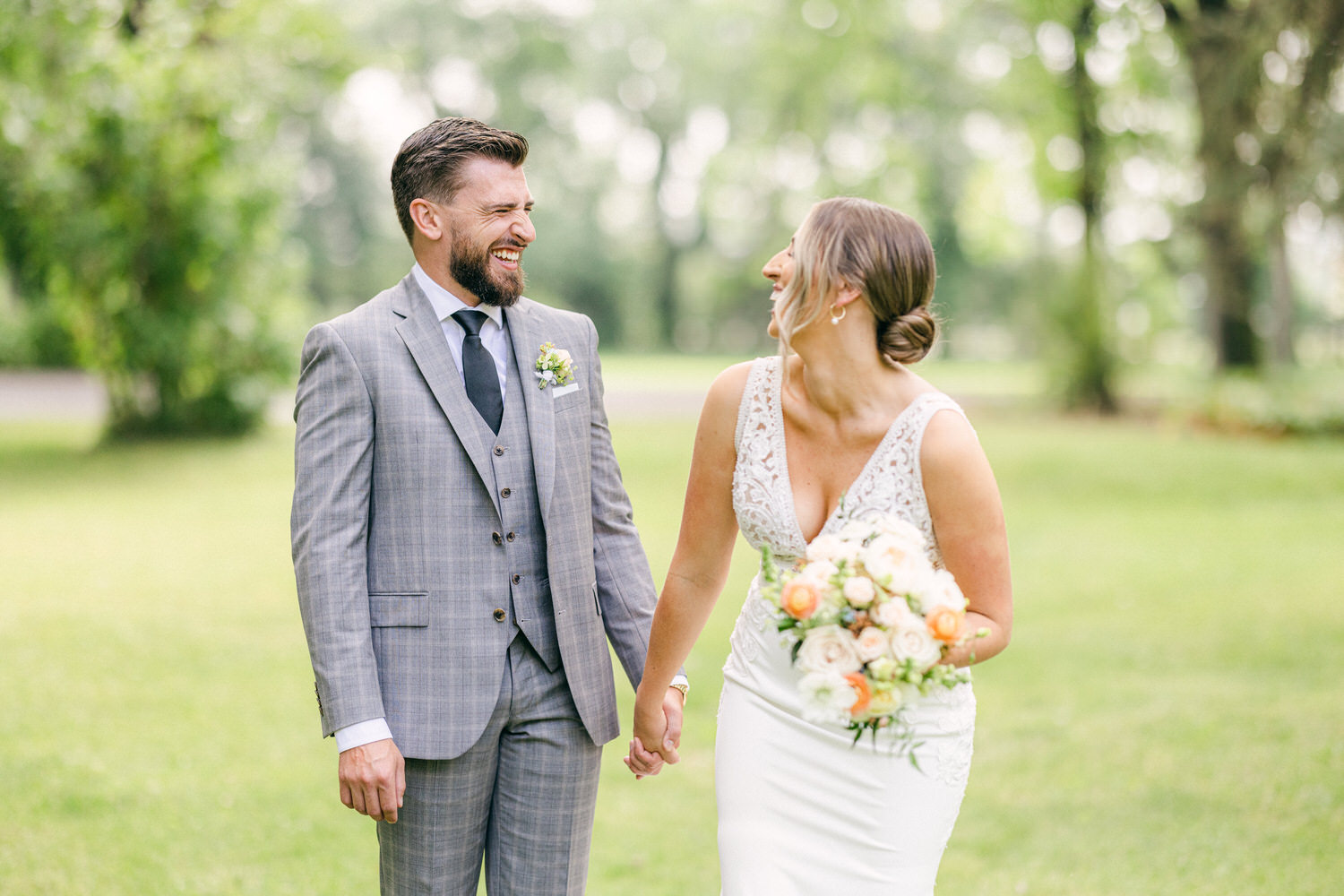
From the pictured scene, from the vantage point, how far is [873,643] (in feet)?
7.02

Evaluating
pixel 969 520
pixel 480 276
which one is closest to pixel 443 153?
pixel 480 276

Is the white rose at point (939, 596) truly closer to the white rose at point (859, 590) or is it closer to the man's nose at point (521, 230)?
the white rose at point (859, 590)

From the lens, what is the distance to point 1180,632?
8.60m

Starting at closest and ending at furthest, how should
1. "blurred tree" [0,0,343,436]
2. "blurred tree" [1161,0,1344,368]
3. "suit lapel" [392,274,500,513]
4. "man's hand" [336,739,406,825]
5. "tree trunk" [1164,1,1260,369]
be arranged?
"man's hand" [336,739,406,825], "suit lapel" [392,274,500,513], "blurred tree" [1161,0,1344,368], "tree trunk" [1164,1,1260,369], "blurred tree" [0,0,343,436]

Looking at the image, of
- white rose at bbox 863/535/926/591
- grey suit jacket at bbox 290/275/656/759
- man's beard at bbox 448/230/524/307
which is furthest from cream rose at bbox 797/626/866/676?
man's beard at bbox 448/230/524/307

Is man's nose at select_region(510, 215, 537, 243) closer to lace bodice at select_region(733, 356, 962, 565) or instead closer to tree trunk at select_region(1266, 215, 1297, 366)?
lace bodice at select_region(733, 356, 962, 565)

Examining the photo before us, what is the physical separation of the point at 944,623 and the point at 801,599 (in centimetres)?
26

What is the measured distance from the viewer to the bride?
7.92 ft

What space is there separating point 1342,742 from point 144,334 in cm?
1606

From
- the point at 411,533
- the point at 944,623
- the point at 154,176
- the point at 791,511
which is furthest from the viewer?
the point at 154,176

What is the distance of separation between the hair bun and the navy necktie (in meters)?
0.90

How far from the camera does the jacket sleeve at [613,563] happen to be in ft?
9.84

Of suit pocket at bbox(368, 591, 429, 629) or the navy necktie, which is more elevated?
the navy necktie

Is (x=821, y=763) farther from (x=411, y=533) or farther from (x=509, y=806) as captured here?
(x=411, y=533)
